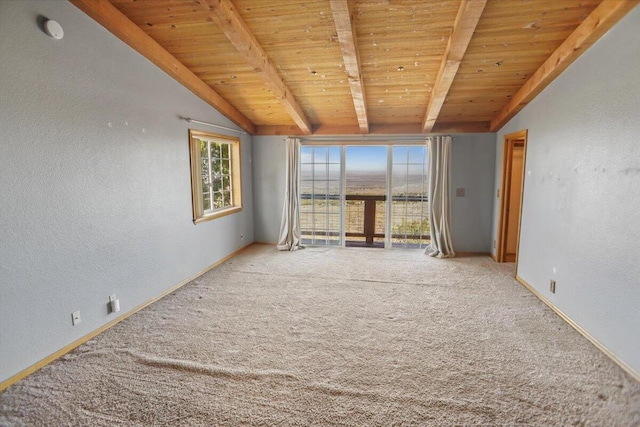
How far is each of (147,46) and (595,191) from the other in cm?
404

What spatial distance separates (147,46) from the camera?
9.67 ft

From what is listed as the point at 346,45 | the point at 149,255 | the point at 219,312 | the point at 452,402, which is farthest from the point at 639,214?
the point at 149,255

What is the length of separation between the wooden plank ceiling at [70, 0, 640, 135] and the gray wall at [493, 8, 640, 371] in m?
0.29

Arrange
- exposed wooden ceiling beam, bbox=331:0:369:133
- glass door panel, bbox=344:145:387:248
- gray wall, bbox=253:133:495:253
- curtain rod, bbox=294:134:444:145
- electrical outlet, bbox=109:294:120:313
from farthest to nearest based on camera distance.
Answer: glass door panel, bbox=344:145:387:248 < curtain rod, bbox=294:134:444:145 < gray wall, bbox=253:133:495:253 < electrical outlet, bbox=109:294:120:313 < exposed wooden ceiling beam, bbox=331:0:369:133

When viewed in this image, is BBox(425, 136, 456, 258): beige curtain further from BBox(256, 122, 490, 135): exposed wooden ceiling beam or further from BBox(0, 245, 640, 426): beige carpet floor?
BBox(0, 245, 640, 426): beige carpet floor

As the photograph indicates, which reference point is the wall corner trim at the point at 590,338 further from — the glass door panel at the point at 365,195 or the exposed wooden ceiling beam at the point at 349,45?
the exposed wooden ceiling beam at the point at 349,45

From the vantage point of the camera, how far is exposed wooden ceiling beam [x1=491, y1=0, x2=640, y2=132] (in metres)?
2.22

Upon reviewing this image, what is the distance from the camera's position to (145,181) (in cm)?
317

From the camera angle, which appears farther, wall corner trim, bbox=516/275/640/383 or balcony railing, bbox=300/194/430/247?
balcony railing, bbox=300/194/430/247

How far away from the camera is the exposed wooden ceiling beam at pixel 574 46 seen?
2225mm

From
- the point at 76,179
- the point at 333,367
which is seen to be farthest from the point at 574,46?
the point at 76,179

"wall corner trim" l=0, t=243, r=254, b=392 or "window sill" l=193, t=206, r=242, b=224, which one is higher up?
"window sill" l=193, t=206, r=242, b=224

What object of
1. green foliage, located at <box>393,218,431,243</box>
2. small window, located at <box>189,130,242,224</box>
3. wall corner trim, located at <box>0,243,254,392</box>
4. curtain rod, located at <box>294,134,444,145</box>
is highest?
curtain rod, located at <box>294,134,444,145</box>

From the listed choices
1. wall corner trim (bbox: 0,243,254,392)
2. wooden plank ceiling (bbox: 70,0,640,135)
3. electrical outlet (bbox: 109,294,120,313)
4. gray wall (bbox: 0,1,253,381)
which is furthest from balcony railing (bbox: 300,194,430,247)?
electrical outlet (bbox: 109,294,120,313)
